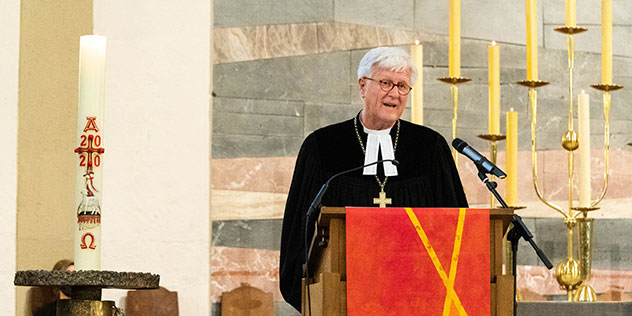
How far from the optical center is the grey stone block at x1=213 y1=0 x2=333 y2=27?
7066mm

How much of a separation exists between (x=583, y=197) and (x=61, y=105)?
3104mm

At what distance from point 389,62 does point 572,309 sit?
189 centimetres

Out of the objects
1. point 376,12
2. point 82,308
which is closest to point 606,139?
point 376,12

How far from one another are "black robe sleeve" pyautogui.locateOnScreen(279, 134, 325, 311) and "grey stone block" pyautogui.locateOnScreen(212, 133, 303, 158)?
6.91 feet

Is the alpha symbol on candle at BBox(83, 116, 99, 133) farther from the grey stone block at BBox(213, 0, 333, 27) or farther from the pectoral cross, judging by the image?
the grey stone block at BBox(213, 0, 333, 27)

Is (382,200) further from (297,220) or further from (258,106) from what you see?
(258,106)

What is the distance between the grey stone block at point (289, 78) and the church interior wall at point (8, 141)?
1.43 metres

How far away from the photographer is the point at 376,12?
286 inches

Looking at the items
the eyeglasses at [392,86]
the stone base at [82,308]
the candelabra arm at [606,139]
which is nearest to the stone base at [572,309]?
the candelabra arm at [606,139]

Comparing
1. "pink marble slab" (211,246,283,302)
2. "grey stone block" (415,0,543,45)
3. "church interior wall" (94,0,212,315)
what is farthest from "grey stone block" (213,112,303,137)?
"grey stone block" (415,0,543,45)

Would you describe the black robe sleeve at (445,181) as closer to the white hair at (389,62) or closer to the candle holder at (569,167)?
the white hair at (389,62)

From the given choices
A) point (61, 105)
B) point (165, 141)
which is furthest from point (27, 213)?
point (165, 141)

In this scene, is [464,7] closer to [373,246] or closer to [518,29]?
[518,29]

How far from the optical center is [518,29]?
292 inches
